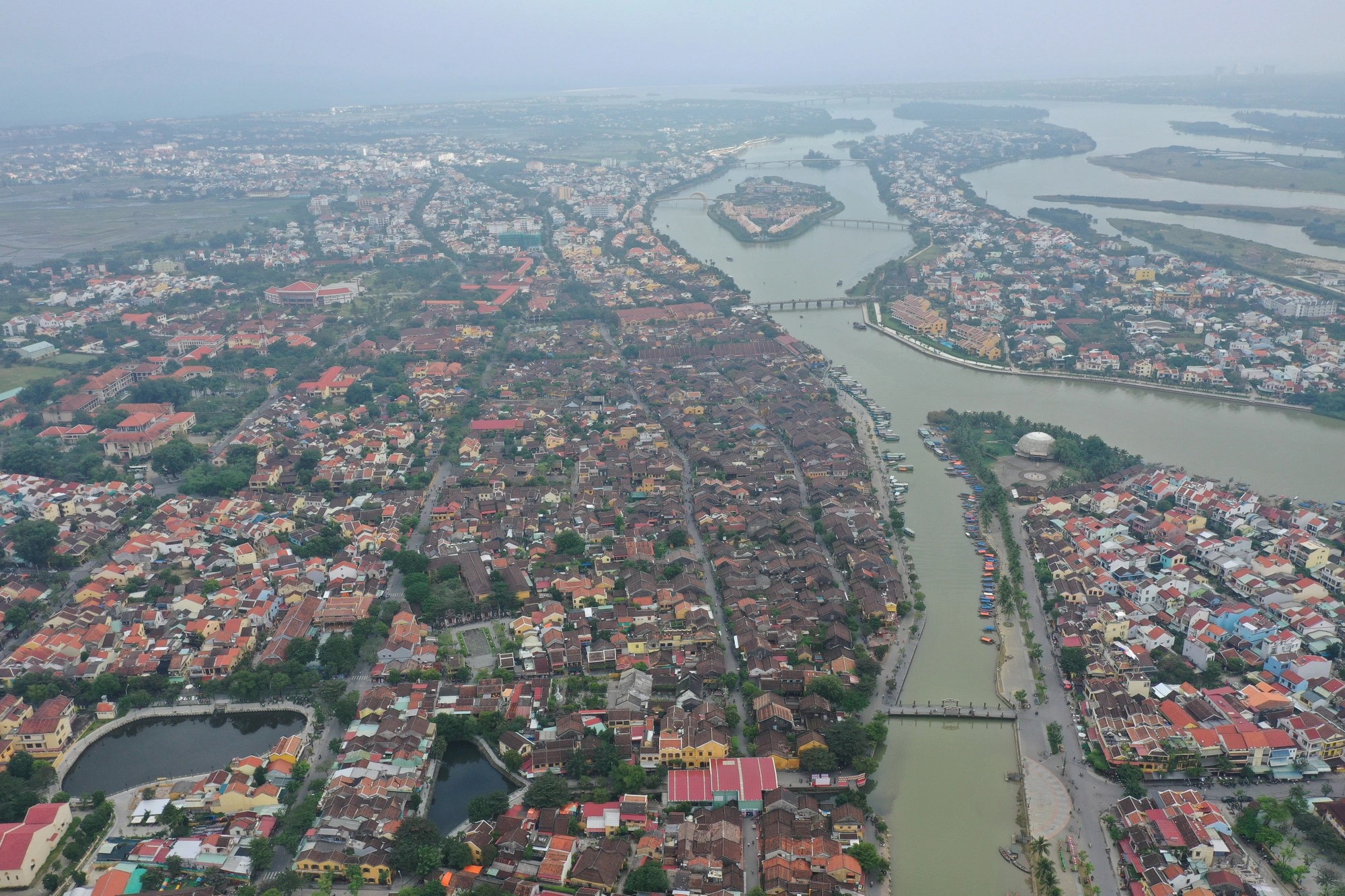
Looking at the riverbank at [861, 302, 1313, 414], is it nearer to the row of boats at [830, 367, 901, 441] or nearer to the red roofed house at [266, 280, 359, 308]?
the row of boats at [830, 367, 901, 441]

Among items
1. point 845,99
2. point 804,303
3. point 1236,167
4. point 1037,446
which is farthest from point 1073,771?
point 845,99

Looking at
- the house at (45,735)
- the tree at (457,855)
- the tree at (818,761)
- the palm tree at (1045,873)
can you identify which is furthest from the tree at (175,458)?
the palm tree at (1045,873)

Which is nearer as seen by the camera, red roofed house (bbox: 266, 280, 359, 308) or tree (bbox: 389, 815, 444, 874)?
tree (bbox: 389, 815, 444, 874)

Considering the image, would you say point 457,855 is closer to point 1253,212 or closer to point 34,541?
point 34,541

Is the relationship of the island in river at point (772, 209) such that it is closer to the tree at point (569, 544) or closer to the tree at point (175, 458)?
the tree at point (175, 458)

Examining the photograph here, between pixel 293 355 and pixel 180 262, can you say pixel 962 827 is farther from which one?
pixel 180 262

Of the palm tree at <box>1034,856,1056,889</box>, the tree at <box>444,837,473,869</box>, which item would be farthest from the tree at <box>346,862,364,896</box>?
the palm tree at <box>1034,856,1056,889</box>
